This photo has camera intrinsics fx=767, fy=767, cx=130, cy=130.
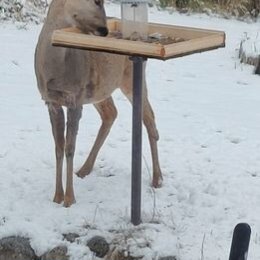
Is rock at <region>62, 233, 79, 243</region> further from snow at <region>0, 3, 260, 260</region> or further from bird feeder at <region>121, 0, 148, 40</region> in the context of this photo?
bird feeder at <region>121, 0, 148, 40</region>

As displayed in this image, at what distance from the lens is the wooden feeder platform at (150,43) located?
173 inches

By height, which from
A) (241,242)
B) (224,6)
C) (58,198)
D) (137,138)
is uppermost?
(241,242)

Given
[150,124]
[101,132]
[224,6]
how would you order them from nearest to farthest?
[150,124], [101,132], [224,6]

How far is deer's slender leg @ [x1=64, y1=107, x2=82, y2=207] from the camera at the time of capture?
5.16 metres

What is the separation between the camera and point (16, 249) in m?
4.84

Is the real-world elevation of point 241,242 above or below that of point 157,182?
above

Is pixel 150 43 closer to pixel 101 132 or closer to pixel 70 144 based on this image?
pixel 70 144

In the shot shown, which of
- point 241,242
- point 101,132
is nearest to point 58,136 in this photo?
point 101,132

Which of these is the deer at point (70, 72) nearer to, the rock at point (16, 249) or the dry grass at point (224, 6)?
the rock at point (16, 249)

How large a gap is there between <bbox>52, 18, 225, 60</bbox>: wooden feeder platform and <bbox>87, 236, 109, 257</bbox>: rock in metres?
1.23

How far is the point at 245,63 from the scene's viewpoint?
383 inches

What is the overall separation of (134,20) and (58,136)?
1.01m

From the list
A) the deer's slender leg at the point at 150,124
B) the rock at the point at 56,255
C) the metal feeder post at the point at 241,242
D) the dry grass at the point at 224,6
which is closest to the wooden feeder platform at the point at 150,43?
the deer's slender leg at the point at 150,124

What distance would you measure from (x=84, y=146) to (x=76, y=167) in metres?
0.49
